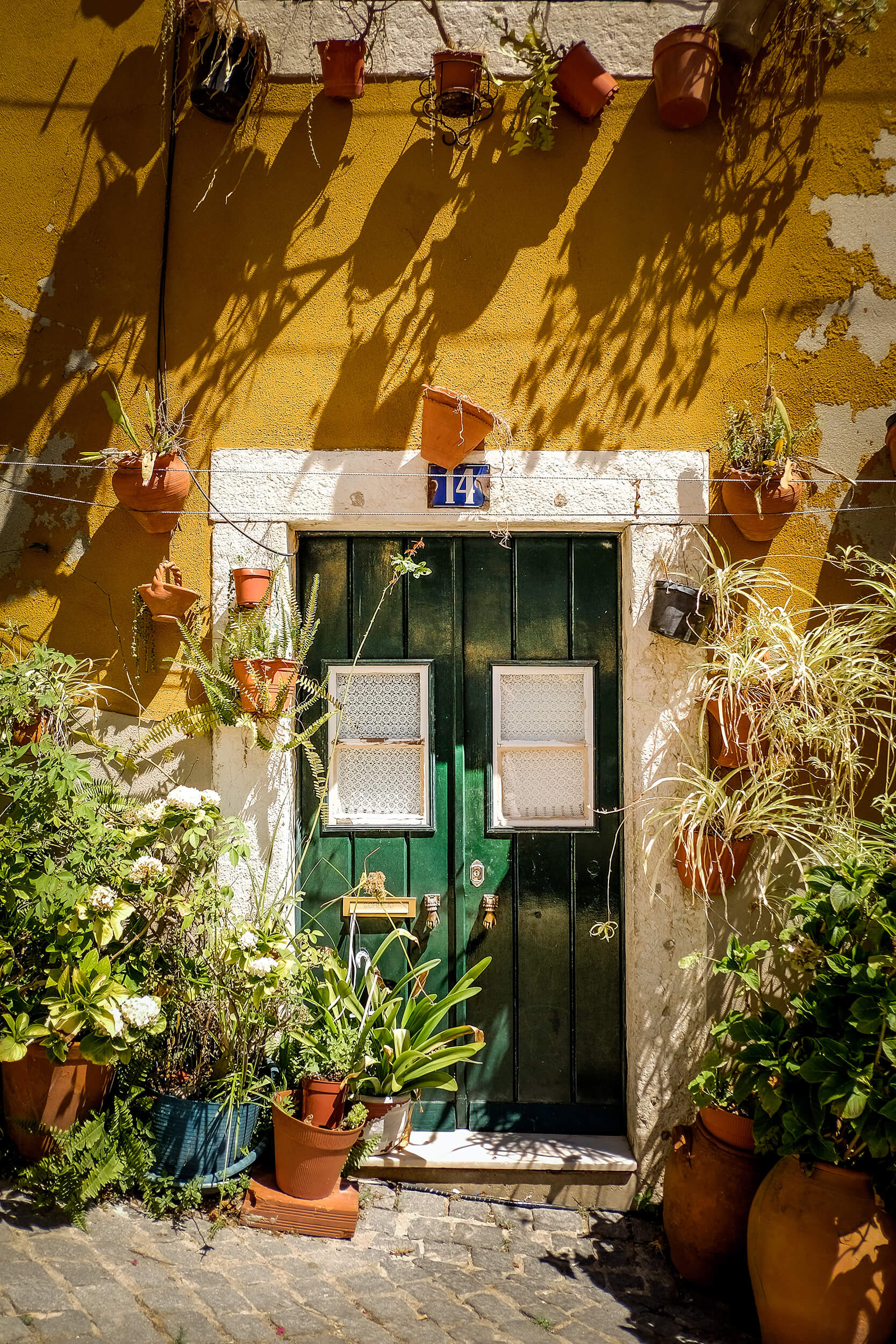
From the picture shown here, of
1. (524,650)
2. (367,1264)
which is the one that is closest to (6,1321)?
(367,1264)

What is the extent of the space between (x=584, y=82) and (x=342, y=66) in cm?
91

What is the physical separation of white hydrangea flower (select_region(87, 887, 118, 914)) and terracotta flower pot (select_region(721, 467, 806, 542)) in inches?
99.7

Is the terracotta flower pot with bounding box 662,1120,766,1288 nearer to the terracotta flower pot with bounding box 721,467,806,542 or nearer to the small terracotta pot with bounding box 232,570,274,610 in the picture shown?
the terracotta flower pot with bounding box 721,467,806,542

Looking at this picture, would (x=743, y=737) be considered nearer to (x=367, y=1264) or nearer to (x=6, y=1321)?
(x=367, y=1264)

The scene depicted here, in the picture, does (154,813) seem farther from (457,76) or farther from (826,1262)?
(457,76)

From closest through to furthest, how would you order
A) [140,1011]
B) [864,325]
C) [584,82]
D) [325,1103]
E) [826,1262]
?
[826,1262] → [140,1011] → [325,1103] → [584,82] → [864,325]

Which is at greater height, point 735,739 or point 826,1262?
point 735,739

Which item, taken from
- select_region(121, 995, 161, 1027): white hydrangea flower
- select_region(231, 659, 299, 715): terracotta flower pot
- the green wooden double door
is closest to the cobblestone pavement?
the green wooden double door

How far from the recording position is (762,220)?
337 centimetres

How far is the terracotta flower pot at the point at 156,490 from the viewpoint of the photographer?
3154 mm

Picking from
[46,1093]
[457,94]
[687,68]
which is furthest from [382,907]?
[687,68]

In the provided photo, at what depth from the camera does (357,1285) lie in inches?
102

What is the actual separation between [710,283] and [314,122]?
5.39 ft

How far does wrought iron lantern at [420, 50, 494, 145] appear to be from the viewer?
3.21 metres
